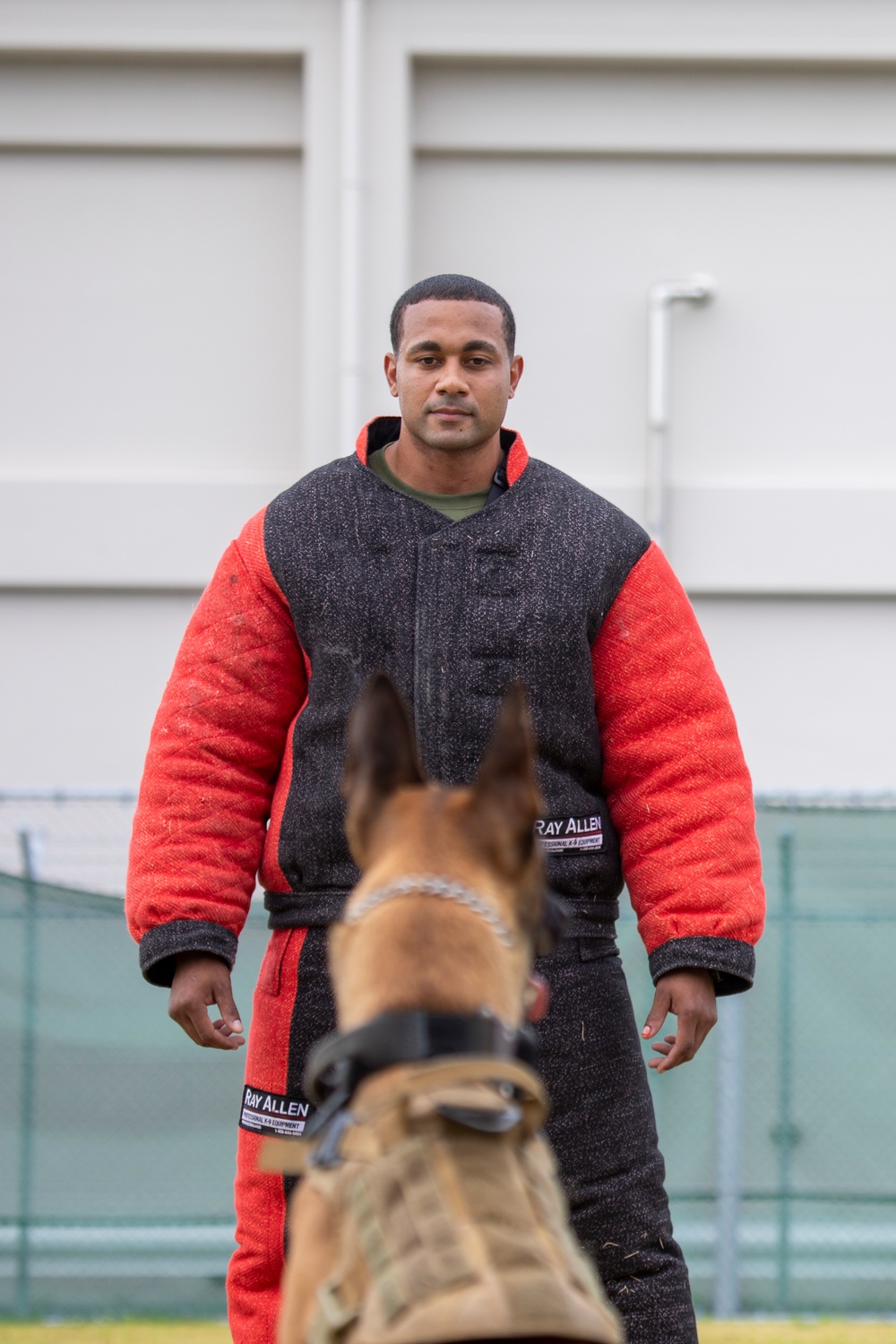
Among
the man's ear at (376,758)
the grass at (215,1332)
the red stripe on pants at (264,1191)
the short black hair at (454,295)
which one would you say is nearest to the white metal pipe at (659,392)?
the grass at (215,1332)

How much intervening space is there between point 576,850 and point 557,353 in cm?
424

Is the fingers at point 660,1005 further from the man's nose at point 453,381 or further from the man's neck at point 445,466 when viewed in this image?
the man's nose at point 453,381

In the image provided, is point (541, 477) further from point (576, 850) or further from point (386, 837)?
point (386, 837)

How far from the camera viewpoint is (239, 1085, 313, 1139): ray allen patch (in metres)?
2.59

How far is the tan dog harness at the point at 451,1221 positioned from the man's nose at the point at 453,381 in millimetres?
1458

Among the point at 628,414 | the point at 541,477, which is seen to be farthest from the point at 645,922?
the point at 628,414

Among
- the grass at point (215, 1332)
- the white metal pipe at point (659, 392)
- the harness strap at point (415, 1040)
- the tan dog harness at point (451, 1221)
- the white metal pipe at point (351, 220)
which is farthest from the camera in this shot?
the white metal pipe at point (659, 392)

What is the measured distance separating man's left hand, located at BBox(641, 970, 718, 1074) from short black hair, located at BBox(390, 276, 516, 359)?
3.89 ft

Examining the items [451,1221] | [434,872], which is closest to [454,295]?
[434,872]

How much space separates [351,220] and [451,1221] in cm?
539

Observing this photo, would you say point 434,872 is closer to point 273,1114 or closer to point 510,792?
point 510,792

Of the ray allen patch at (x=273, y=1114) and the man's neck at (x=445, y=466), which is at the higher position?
the man's neck at (x=445, y=466)

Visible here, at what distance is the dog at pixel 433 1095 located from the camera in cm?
134

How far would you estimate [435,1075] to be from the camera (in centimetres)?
145
